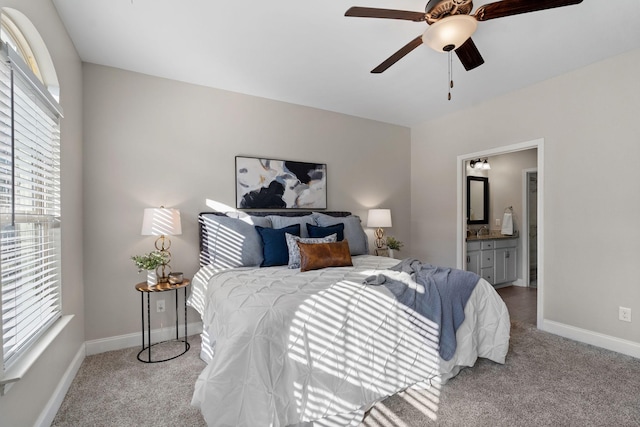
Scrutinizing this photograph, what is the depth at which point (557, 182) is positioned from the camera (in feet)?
10.6

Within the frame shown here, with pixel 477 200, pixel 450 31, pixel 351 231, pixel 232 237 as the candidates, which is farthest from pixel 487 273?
pixel 450 31

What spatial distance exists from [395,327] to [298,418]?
79 cm

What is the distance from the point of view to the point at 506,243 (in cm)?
514

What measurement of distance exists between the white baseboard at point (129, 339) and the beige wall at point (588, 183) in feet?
12.1

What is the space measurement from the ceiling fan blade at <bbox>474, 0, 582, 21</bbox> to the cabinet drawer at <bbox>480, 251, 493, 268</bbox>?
3733 millimetres

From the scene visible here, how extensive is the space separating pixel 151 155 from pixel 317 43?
188 centimetres

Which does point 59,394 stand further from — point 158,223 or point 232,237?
point 232,237

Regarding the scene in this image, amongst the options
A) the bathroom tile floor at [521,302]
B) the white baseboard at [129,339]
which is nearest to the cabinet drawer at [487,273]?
the bathroom tile floor at [521,302]

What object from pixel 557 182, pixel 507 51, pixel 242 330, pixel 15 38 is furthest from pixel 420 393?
pixel 15 38

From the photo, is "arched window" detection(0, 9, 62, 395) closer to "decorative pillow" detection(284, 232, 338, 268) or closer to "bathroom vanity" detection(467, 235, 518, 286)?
"decorative pillow" detection(284, 232, 338, 268)

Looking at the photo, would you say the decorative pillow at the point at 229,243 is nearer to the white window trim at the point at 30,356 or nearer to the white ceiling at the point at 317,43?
the white window trim at the point at 30,356

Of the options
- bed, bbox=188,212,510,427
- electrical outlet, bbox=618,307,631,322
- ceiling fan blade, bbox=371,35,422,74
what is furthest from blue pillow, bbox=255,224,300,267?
electrical outlet, bbox=618,307,631,322

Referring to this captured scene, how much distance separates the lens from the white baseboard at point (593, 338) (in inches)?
107

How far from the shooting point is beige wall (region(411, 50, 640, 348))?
109 inches
